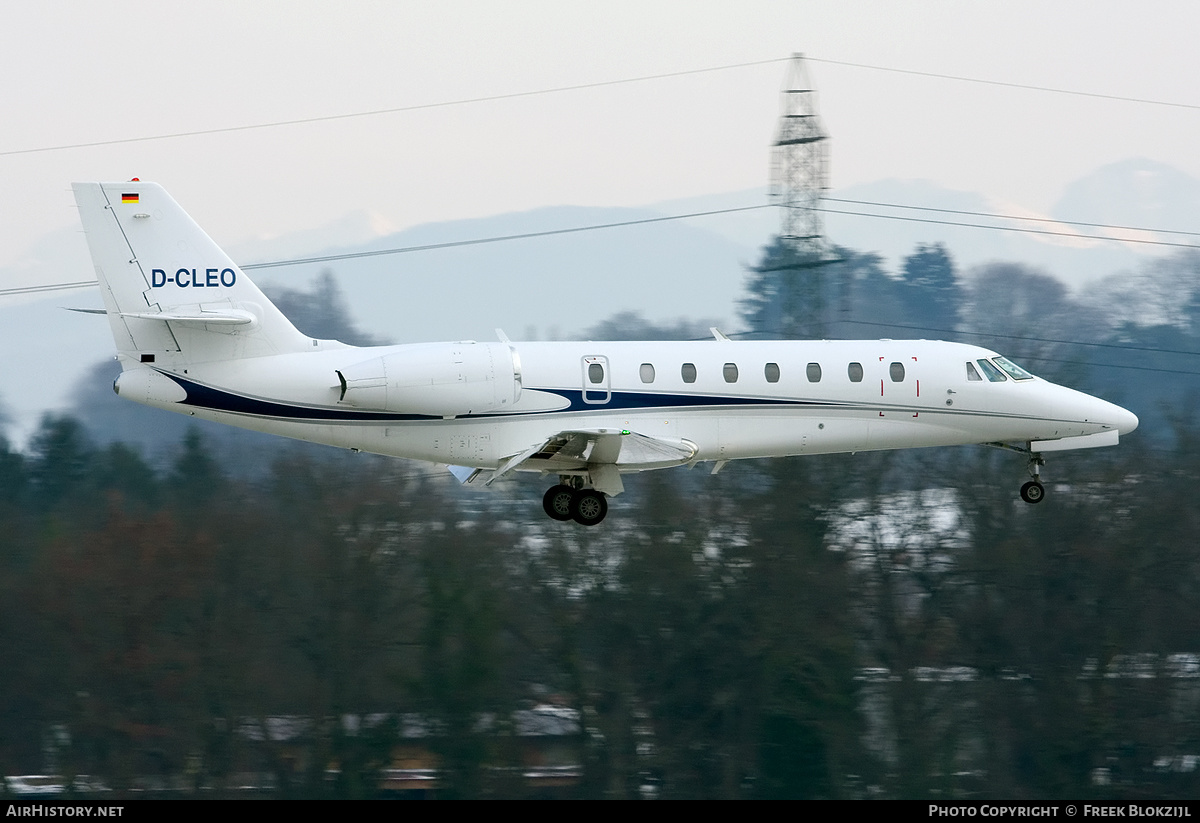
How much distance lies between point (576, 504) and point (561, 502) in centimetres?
33

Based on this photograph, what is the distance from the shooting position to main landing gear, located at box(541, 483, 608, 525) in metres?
28.5

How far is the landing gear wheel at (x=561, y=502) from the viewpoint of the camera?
28717 mm

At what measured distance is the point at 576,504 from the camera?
28.6 m

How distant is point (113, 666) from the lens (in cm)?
5019

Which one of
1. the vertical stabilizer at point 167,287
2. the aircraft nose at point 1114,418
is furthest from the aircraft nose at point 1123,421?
the vertical stabilizer at point 167,287

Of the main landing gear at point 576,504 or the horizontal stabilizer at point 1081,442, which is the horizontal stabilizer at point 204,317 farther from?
the horizontal stabilizer at point 1081,442

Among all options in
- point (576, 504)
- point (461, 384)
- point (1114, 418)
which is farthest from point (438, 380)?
point (1114, 418)

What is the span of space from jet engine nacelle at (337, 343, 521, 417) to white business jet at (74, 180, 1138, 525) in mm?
28

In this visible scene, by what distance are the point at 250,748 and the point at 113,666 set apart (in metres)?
5.19

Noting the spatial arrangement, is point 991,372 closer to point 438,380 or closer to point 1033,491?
point 1033,491

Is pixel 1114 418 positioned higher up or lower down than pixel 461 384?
lower down

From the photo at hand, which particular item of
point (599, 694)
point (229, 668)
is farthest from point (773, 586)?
point (229, 668)
